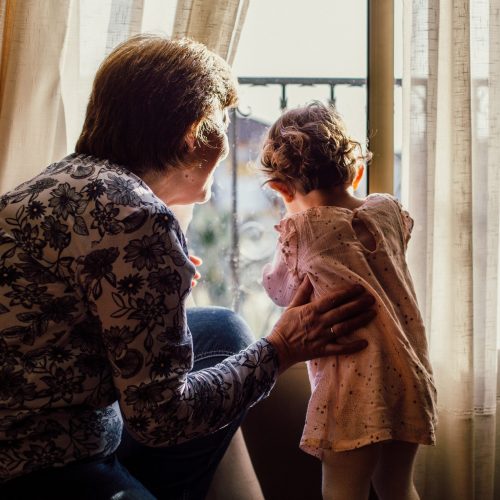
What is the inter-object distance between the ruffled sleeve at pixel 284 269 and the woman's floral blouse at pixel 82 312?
0.40 m

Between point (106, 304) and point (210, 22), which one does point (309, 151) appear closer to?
point (210, 22)

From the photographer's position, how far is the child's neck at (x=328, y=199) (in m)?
1.34

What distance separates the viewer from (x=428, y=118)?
1.52 metres

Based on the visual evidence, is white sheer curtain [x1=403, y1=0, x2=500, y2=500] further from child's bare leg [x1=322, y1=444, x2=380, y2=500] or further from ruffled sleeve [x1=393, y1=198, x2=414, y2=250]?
child's bare leg [x1=322, y1=444, x2=380, y2=500]

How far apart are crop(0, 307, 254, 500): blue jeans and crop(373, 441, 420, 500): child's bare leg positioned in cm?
32

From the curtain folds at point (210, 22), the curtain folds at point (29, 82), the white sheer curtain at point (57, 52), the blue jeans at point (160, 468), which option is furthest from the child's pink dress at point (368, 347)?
the curtain folds at point (29, 82)

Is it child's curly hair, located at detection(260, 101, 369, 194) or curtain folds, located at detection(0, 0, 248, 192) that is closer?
child's curly hair, located at detection(260, 101, 369, 194)

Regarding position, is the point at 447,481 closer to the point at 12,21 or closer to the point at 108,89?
the point at 108,89

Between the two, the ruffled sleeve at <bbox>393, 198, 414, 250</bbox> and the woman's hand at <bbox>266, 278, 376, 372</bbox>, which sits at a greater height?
the ruffled sleeve at <bbox>393, 198, 414, 250</bbox>

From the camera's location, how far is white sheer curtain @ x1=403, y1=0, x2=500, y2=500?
150 centimetres

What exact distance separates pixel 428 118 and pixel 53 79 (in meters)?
0.88

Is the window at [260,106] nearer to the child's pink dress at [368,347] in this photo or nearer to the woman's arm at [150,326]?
the child's pink dress at [368,347]

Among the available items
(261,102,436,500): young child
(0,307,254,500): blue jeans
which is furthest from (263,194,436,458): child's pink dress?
(0,307,254,500): blue jeans

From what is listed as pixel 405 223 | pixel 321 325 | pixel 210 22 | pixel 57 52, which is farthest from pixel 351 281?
pixel 57 52
